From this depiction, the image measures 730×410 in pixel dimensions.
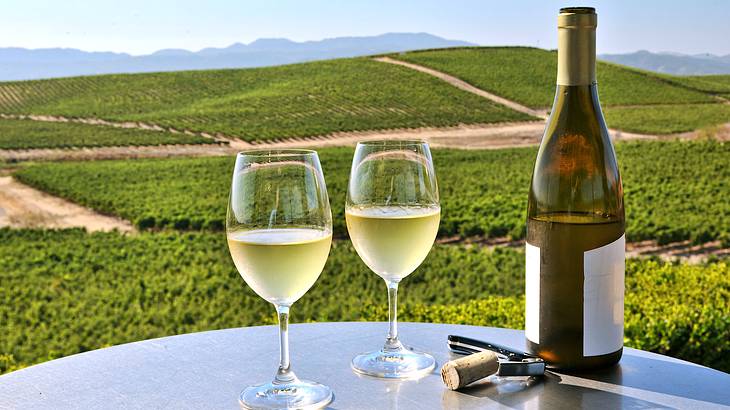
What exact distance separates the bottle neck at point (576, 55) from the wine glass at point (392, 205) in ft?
0.95

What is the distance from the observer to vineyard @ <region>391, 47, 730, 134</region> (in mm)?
30578

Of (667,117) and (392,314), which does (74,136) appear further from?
(392,314)

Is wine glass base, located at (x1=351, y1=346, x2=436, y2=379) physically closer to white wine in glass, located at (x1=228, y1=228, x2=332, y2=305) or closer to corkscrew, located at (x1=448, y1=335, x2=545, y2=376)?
corkscrew, located at (x1=448, y1=335, x2=545, y2=376)

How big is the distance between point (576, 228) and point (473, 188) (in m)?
15.4

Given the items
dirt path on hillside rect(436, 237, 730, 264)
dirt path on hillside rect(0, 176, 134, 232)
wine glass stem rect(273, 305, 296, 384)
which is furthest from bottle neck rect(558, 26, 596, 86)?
dirt path on hillside rect(0, 176, 134, 232)

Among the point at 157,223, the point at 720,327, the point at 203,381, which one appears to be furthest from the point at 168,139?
the point at 203,381

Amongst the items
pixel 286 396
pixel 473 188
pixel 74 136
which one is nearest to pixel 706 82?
pixel 473 188

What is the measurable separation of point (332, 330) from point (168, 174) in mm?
19353

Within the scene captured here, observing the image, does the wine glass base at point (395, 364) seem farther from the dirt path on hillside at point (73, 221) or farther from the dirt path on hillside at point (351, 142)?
the dirt path on hillside at point (351, 142)

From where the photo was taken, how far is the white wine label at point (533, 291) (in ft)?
4.60

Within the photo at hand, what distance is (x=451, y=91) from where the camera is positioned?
3862 centimetres

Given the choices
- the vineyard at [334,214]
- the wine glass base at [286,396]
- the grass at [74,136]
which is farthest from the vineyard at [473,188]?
the wine glass base at [286,396]

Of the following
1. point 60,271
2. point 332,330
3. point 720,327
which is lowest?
point 60,271

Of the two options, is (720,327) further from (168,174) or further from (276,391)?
(168,174)
